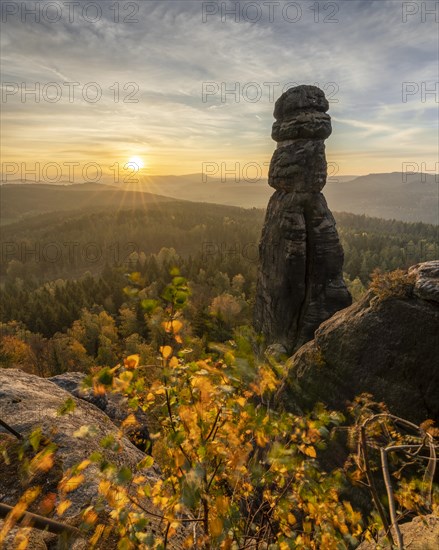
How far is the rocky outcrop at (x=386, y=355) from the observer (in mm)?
12742

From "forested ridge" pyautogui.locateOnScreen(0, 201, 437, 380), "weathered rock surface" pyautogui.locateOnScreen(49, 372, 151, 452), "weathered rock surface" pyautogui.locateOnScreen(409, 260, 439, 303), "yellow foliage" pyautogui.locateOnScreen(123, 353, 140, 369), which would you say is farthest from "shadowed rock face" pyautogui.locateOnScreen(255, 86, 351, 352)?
"yellow foliage" pyautogui.locateOnScreen(123, 353, 140, 369)

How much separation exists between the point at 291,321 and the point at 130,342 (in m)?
34.3

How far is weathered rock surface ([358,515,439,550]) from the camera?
5.40 metres

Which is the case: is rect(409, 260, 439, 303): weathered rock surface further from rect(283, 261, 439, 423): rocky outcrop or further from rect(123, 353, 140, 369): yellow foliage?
rect(123, 353, 140, 369): yellow foliage

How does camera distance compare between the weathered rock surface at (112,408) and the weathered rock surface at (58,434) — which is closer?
the weathered rock surface at (58,434)

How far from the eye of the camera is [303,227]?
119 feet

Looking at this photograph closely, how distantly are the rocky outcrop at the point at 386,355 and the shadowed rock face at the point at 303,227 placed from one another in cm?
2050

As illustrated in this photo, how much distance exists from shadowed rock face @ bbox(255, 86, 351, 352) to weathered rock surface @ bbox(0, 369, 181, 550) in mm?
29631

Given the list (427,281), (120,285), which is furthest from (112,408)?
(120,285)

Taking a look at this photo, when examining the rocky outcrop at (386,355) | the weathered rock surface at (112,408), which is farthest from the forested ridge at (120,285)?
the rocky outcrop at (386,355)

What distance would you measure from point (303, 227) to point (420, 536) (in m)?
32.5

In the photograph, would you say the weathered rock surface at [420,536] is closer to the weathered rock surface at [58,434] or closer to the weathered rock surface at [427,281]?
the weathered rock surface at [58,434]

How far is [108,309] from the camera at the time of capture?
8156 cm

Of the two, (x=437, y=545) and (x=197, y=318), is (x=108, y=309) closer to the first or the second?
(x=197, y=318)
